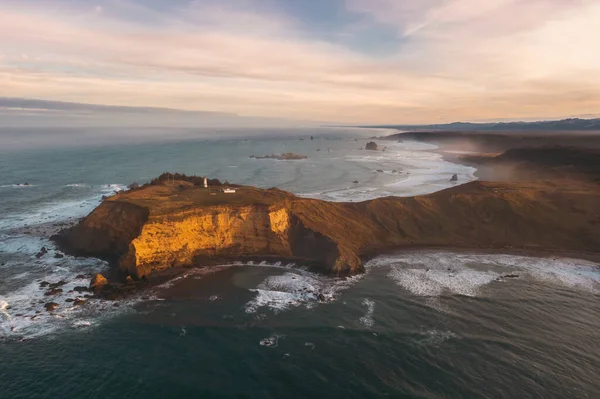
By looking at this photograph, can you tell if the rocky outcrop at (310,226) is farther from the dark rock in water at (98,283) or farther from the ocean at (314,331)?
the ocean at (314,331)

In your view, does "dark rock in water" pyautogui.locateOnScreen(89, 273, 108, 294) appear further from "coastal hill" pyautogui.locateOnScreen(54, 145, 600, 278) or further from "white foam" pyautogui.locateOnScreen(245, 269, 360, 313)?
"white foam" pyautogui.locateOnScreen(245, 269, 360, 313)

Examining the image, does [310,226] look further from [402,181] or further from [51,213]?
[402,181]

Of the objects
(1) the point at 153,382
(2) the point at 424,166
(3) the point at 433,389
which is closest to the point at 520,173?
(2) the point at 424,166

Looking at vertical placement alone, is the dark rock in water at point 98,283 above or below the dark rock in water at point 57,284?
above

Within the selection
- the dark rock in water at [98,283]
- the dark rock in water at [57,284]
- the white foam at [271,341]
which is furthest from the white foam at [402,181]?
the dark rock in water at [57,284]

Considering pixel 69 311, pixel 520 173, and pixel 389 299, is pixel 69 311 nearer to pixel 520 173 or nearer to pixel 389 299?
pixel 389 299

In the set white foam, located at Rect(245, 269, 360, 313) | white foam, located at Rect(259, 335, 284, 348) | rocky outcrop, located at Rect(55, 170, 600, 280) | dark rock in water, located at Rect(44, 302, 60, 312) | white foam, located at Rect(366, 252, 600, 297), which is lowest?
dark rock in water, located at Rect(44, 302, 60, 312)

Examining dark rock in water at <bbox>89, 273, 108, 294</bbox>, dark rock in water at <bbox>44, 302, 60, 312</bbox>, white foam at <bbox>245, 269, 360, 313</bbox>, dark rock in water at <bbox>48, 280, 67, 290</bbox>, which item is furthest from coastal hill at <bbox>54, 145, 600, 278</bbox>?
dark rock in water at <bbox>44, 302, 60, 312</bbox>
